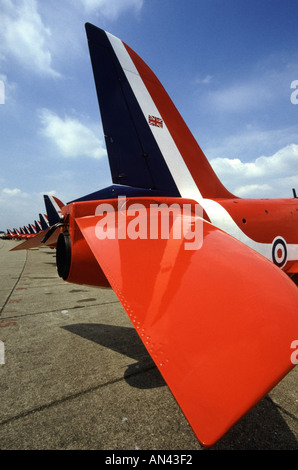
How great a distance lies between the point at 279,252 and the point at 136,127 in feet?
9.75

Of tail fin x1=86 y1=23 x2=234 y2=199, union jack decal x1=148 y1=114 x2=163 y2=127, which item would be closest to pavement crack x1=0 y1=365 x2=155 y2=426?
tail fin x1=86 y1=23 x2=234 y2=199

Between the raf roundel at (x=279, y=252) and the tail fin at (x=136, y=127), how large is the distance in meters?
1.33

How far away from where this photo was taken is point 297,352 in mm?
963

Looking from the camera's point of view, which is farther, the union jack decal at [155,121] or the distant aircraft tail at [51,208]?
the distant aircraft tail at [51,208]

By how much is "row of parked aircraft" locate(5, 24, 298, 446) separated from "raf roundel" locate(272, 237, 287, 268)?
16 mm

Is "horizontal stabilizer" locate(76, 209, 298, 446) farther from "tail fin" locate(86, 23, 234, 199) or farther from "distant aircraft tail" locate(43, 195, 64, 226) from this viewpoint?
"distant aircraft tail" locate(43, 195, 64, 226)

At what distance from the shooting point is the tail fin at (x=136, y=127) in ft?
11.7

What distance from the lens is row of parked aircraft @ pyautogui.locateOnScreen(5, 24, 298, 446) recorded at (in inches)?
37.1

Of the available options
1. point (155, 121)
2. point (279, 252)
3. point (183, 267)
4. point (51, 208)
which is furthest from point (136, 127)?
point (51, 208)

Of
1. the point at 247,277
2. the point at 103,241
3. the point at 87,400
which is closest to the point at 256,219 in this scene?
the point at 247,277

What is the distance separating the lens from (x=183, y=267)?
1.51 m

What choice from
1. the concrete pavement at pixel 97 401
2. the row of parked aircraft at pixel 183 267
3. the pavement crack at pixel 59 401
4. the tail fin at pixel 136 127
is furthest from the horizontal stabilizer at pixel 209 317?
the tail fin at pixel 136 127

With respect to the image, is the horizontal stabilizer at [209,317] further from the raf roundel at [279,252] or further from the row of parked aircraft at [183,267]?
the raf roundel at [279,252]

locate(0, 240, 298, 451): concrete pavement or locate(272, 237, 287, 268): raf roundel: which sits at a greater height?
locate(272, 237, 287, 268): raf roundel
